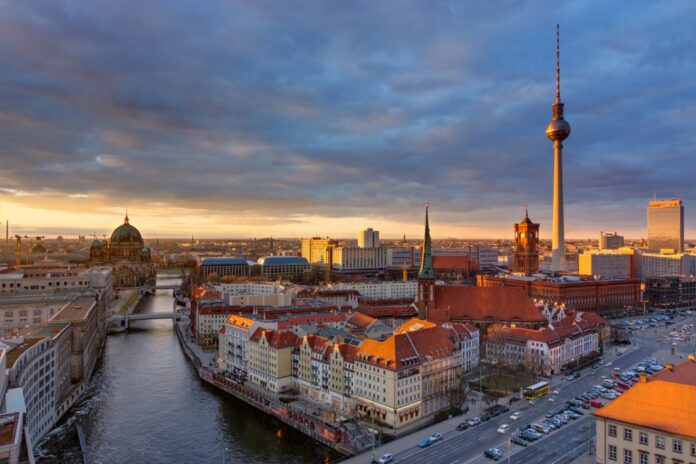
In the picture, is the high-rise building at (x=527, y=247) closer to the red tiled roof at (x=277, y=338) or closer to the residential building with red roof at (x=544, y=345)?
the residential building with red roof at (x=544, y=345)

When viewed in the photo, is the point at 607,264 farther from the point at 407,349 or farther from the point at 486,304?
the point at 407,349

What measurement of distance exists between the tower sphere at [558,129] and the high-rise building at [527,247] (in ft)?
69.6

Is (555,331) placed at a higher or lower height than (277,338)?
lower

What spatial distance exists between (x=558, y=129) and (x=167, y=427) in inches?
4059

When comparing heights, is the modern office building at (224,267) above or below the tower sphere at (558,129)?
below

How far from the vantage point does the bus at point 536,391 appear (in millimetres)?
42438

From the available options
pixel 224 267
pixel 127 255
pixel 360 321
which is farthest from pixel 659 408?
pixel 127 255

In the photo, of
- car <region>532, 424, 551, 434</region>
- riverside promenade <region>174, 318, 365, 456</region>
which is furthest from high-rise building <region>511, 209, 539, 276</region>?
car <region>532, 424, 551, 434</region>

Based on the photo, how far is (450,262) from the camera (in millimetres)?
147125

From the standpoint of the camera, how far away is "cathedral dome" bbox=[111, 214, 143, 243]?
16512 cm

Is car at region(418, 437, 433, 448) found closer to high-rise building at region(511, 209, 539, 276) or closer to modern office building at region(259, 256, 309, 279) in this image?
high-rise building at region(511, 209, 539, 276)

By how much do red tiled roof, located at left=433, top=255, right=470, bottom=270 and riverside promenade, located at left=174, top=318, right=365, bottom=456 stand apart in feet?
313

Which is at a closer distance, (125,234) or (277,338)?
(277,338)

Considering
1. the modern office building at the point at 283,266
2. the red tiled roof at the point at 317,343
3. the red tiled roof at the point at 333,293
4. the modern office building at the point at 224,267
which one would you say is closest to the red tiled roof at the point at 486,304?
the red tiled roof at the point at 317,343
